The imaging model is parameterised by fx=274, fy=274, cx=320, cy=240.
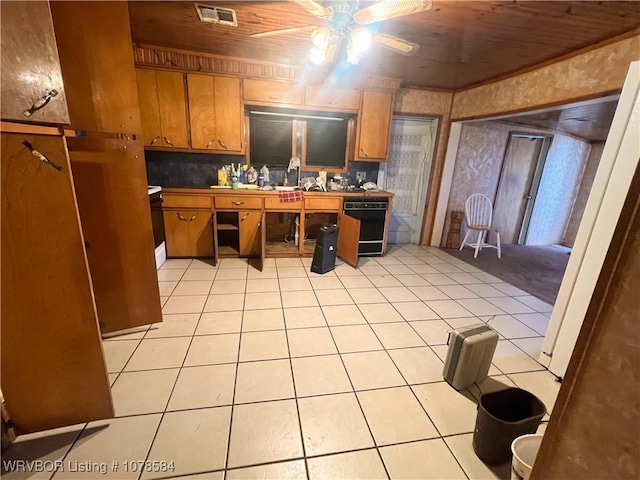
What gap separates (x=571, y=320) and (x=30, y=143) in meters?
2.96

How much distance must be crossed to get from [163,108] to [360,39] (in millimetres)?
2594

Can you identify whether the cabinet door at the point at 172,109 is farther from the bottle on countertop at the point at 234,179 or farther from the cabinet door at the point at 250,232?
the cabinet door at the point at 250,232

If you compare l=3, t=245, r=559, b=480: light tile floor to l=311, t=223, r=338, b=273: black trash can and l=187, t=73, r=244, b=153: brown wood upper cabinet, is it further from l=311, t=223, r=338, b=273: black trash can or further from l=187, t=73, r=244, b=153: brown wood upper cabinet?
l=187, t=73, r=244, b=153: brown wood upper cabinet

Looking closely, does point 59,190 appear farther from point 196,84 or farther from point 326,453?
point 196,84

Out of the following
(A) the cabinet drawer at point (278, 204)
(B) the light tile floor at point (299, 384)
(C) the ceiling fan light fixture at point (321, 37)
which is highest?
(C) the ceiling fan light fixture at point (321, 37)

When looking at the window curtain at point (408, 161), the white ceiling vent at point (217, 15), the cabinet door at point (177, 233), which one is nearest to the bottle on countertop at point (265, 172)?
the cabinet door at point (177, 233)

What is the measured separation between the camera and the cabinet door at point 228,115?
3.37 m

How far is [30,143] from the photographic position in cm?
105

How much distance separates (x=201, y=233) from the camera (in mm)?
3512

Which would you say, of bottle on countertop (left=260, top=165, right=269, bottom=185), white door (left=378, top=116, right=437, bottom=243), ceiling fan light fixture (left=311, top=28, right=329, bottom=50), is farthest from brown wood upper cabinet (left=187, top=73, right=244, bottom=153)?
white door (left=378, top=116, right=437, bottom=243)

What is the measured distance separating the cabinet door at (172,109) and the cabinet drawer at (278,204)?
1238 mm

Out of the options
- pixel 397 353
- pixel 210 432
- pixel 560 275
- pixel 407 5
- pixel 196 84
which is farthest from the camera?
pixel 560 275

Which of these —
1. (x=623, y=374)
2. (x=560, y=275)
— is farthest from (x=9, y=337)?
(x=560, y=275)

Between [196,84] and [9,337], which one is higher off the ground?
[196,84]
